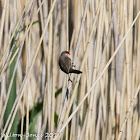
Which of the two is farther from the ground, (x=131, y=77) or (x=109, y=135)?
(x=131, y=77)

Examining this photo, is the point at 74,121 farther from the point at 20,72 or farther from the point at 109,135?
the point at 20,72

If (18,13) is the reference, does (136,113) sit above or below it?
below

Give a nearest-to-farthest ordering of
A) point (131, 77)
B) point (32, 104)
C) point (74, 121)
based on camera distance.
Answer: point (74, 121)
point (131, 77)
point (32, 104)

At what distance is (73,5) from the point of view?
1.56 m

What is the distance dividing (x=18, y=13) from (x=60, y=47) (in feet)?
0.71

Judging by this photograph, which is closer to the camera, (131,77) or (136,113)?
(131,77)

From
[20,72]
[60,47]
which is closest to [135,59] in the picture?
[60,47]

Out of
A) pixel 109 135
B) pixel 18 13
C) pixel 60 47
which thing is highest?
pixel 18 13

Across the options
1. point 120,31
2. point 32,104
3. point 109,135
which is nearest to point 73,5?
point 120,31

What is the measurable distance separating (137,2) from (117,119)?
0.50 metres

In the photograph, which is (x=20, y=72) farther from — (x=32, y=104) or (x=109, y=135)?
(x=109, y=135)

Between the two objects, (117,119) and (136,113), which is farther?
(136,113)

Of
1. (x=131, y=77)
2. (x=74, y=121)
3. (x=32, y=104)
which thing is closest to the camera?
(x=74, y=121)

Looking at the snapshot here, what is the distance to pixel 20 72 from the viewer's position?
58.0 inches
